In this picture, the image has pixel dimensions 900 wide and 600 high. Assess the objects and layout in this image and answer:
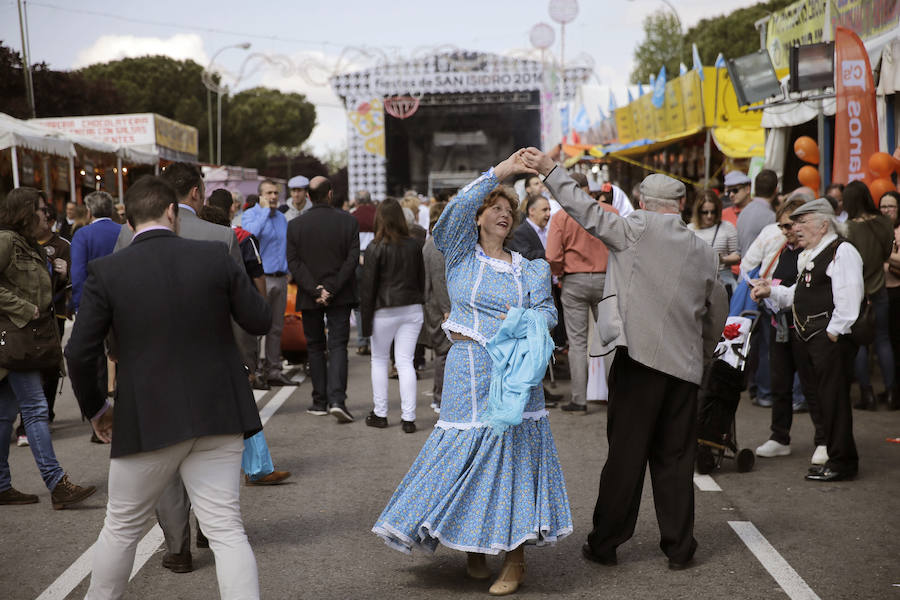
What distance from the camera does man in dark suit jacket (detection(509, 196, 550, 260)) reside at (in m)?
9.09

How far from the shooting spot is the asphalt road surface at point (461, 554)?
4.52 metres

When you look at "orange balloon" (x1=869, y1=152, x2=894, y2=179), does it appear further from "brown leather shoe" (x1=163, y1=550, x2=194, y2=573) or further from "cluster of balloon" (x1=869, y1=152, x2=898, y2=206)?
"brown leather shoe" (x1=163, y1=550, x2=194, y2=573)

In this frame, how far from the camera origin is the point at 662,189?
4797 mm

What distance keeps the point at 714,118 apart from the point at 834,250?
10721 mm

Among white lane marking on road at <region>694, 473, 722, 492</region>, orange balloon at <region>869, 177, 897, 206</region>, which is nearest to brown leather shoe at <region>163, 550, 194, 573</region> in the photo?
white lane marking on road at <region>694, 473, 722, 492</region>

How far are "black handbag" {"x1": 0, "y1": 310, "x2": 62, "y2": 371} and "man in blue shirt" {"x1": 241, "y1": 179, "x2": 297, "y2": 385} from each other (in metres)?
4.49

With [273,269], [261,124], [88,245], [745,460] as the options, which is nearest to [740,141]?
[273,269]

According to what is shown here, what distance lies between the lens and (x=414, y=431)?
8172 mm

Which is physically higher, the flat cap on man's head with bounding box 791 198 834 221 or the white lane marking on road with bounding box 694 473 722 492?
the flat cap on man's head with bounding box 791 198 834 221

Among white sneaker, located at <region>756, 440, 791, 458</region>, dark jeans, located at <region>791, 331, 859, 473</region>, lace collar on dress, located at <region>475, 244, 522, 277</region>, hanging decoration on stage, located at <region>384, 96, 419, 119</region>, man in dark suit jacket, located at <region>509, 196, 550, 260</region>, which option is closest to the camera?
lace collar on dress, located at <region>475, 244, 522, 277</region>

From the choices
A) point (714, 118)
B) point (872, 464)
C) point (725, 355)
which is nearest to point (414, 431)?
point (725, 355)

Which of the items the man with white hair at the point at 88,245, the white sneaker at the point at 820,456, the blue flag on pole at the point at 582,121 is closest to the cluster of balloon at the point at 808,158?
the white sneaker at the point at 820,456

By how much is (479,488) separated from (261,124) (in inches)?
2783

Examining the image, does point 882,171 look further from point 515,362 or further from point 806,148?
point 515,362
